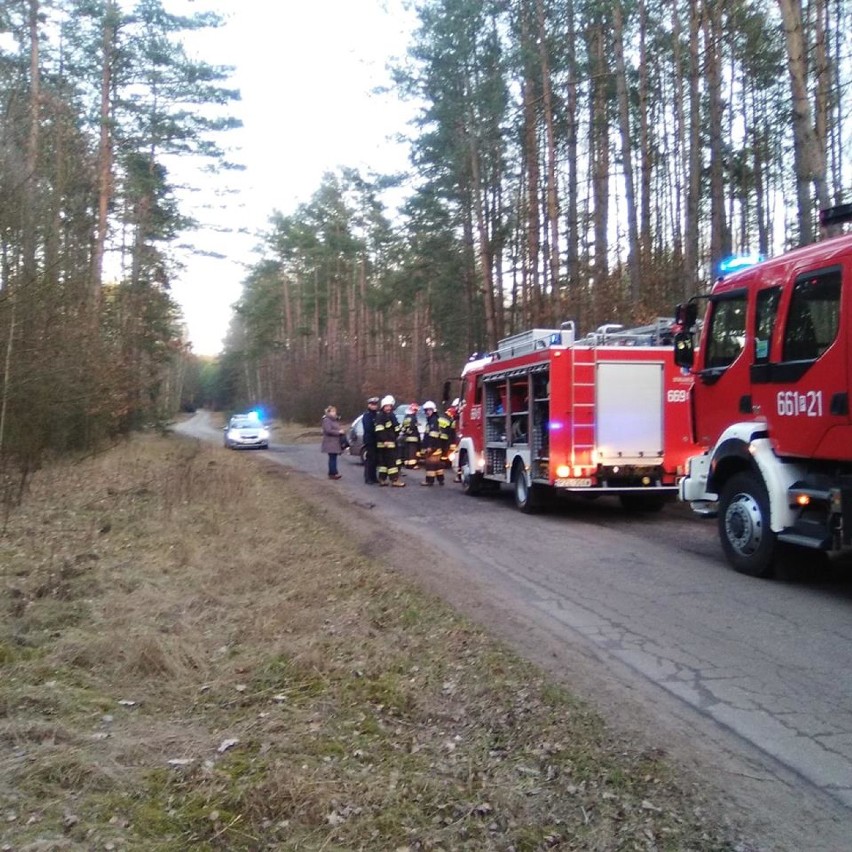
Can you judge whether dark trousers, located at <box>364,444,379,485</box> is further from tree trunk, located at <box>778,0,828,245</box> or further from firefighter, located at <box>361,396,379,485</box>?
tree trunk, located at <box>778,0,828,245</box>

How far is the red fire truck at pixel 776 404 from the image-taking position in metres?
7.68

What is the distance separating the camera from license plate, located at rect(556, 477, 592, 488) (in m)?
13.0

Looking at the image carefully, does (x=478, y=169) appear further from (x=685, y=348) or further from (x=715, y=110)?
(x=685, y=348)

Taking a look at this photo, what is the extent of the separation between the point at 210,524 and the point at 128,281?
16.4 metres

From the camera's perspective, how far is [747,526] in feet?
29.0

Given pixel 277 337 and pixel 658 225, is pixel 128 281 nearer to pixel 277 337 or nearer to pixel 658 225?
pixel 658 225

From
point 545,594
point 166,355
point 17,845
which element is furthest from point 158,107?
point 17,845

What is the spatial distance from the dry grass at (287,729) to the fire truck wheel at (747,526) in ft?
11.0

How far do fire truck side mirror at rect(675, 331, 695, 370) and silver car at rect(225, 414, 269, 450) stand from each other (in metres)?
26.9

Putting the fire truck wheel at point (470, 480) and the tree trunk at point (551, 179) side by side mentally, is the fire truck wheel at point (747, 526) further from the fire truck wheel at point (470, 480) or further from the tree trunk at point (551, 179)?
the tree trunk at point (551, 179)

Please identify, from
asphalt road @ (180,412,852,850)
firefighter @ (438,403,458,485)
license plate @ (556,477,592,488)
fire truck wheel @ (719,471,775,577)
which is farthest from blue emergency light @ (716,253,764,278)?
firefighter @ (438,403,458,485)

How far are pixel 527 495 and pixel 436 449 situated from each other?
5267 mm

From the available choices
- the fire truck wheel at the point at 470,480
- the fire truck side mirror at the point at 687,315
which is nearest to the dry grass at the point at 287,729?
the fire truck side mirror at the point at 687,315

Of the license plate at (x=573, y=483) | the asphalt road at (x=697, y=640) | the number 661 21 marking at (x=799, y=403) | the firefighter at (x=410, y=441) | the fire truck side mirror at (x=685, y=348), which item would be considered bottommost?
the asphalt road at (x=697, y=640)
